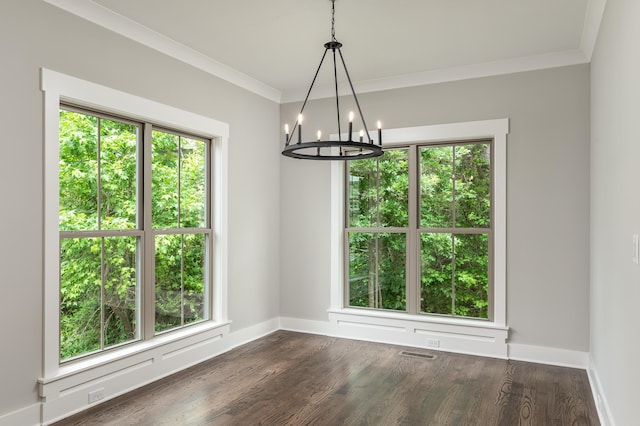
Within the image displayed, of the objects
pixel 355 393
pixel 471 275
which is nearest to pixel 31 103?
pixel 355 393

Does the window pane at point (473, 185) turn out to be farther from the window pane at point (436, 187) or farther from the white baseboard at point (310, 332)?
the white baseboard at point (310, 332)

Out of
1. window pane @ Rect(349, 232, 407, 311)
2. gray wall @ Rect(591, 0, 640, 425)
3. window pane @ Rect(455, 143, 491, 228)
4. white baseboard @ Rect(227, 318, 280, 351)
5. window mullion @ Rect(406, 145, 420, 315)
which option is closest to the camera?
gray wall @ Rect(591, 0, 640, 425)

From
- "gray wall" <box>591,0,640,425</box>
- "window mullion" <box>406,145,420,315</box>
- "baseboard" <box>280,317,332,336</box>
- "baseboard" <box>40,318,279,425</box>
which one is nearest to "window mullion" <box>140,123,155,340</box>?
"baseboard" <box>40,318,279,425</box>

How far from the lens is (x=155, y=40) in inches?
148

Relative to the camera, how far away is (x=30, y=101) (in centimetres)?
288

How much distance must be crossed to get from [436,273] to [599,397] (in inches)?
74.3

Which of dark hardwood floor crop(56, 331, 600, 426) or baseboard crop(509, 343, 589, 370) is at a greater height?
baseboard crop(509, 343, 589, 370)

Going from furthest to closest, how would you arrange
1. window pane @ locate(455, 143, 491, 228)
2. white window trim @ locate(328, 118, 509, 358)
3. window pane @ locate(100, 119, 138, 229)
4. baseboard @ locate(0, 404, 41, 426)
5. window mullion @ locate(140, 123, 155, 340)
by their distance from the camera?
window pane @ locate(455, 143, 491, 228), white window trim @ locate(328, 118, 509, 358), window mullion @ locate(140, 123, 155, 340), window pane @ locate(100, 119, 138, 229), baseboard @ locate(0, 404, 41, 426)

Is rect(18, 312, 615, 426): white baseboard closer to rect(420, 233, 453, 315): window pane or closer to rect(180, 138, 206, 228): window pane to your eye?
rect(420, 233, 453, 315): window pane

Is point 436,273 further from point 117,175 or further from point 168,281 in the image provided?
point 117,175

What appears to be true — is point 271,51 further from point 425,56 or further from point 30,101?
point 30,101

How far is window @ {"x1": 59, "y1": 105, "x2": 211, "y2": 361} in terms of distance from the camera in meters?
3.24

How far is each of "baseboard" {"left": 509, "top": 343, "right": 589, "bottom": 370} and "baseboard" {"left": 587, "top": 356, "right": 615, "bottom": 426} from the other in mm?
154

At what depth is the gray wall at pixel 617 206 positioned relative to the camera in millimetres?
2047
